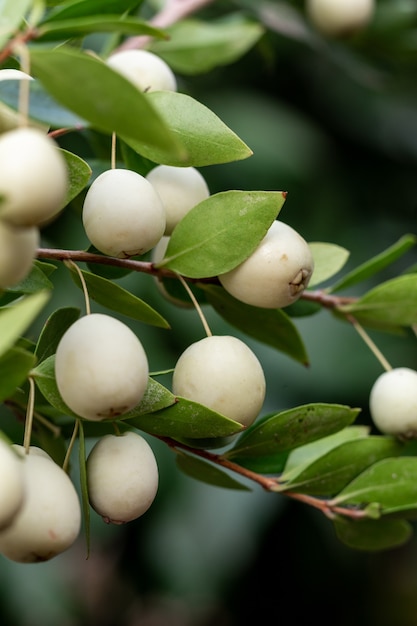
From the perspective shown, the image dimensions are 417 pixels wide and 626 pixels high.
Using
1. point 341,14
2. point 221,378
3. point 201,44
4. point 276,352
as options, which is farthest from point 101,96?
point 276,352

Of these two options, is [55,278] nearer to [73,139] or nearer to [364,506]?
[73,139]

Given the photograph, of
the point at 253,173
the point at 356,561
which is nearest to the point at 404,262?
the point at 253,173

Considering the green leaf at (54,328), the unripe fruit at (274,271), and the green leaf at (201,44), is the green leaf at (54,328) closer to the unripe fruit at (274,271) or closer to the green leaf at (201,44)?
the unripe fruit at (274,271)

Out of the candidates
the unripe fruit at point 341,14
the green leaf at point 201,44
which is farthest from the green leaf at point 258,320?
the unripe fruit at point 341,14

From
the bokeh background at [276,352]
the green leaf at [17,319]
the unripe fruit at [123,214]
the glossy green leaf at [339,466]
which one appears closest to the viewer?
the green leaf at [17,319]

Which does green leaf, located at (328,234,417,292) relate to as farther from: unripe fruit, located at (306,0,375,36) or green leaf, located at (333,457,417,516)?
unripe fruit, located at (306,0,375,36)

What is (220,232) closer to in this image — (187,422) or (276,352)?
(187,422)

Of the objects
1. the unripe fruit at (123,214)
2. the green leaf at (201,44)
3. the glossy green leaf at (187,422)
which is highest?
the unripe fruit at (123,214)
